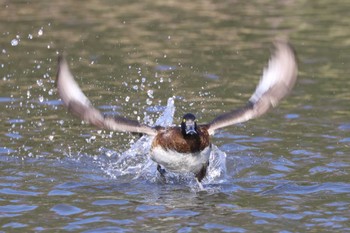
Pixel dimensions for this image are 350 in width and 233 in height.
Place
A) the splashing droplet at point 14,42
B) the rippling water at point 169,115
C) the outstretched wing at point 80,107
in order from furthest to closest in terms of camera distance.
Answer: the splashing droplet at point 14,42, the outstretched wing at point 80,107, the rippling water at point 169,115

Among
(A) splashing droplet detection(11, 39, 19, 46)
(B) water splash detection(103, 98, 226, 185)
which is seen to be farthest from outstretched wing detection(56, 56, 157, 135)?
(A) splashing droplet detection(11, 39, 19, 46)

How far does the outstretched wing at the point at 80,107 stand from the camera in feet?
33.6

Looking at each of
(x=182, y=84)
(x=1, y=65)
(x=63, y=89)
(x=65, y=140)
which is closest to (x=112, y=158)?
(x=65, y=140)

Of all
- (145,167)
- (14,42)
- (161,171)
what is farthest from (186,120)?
(14,42)

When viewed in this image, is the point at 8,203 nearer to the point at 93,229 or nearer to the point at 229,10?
the point at 93,229

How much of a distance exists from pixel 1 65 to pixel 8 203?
763cm

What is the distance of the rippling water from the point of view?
31.5 ft

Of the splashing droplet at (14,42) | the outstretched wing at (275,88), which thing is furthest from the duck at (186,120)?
the splashing droplet at (14,42)

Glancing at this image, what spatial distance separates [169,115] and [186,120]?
2.47 metres

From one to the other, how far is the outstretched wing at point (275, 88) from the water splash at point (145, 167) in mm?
600

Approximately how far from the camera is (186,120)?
10.2m

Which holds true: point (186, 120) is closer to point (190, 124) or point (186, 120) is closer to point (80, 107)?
point (190, 124)

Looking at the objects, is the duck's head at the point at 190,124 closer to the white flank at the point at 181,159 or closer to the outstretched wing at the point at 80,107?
the white flank at the point at 181,159

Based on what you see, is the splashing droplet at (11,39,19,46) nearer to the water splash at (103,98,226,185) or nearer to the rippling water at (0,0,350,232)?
the rippling water at (0,0,350,232)
